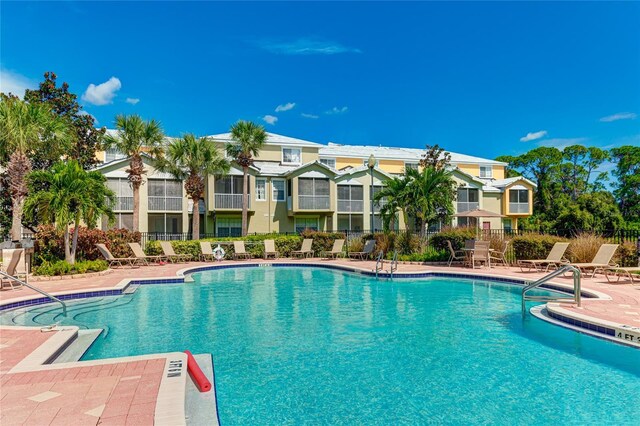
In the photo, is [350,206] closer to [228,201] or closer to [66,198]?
[228,201]

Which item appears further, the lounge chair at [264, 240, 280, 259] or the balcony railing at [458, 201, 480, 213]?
the balcony railing at [458, 201, 480, 213]

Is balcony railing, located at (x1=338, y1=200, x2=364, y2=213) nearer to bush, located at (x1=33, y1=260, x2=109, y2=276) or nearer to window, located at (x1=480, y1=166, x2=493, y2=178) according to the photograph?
window, located at (x1=480, y1=166, x2=493, y2=178)

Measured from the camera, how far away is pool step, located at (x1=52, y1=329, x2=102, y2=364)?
5.77m

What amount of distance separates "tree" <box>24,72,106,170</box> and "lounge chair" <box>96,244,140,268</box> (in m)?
10.4

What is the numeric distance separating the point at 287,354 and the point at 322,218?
1078 inches

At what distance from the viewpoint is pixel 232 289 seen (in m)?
12.8

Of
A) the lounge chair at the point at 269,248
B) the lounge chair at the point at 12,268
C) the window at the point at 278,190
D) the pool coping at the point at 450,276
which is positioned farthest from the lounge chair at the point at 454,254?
the window at the point at 278,190

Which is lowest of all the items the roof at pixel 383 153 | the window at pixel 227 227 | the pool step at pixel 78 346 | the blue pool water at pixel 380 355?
the blue pool water at pixel 380 355

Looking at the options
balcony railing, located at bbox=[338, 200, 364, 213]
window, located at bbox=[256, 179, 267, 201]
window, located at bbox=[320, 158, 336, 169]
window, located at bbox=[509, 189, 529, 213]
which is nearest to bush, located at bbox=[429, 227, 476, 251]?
balcony railing, located at bbox=[338, 200, 364, 213]

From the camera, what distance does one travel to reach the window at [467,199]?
36.4m

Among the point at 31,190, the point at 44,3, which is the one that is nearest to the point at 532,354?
the point at 31,190

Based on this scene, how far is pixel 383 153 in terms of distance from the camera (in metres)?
41.6

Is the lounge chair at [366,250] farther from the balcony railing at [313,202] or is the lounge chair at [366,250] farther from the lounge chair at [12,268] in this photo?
the lounge chair at [12,268]

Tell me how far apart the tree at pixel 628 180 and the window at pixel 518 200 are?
1424 centimetres
